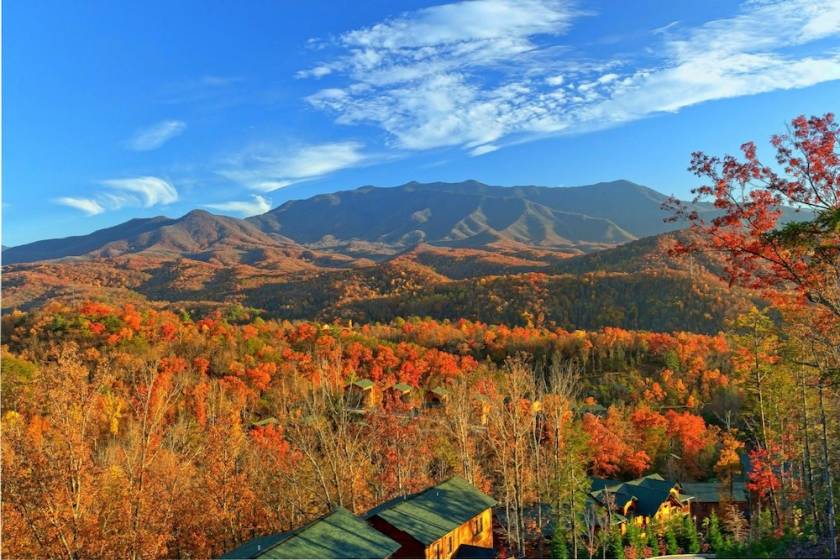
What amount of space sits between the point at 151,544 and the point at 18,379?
109 feet

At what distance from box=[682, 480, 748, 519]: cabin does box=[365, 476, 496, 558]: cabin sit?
21838 mm

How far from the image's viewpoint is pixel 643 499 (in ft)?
114

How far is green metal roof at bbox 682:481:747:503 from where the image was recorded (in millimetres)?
38781

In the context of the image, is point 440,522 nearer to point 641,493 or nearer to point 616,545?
point 616,545

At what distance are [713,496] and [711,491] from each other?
1139 millimetres

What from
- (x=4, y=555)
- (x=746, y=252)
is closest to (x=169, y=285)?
(x=4, y=555)

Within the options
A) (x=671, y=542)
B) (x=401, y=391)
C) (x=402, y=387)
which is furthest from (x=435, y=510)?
(x=402, y=387)

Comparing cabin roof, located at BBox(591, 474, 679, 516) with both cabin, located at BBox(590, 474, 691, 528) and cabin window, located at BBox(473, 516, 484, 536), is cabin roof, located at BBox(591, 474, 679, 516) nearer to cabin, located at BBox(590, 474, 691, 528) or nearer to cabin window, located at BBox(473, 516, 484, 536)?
cabin, located at BBox(590, 474, 691, 528)

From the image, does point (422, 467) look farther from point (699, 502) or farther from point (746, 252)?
point (746, 252)

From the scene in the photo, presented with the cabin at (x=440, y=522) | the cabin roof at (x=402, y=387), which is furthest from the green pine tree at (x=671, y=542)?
the cabin roof at (x=402, y=387)

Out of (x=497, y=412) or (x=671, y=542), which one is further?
(x=671, y=542)

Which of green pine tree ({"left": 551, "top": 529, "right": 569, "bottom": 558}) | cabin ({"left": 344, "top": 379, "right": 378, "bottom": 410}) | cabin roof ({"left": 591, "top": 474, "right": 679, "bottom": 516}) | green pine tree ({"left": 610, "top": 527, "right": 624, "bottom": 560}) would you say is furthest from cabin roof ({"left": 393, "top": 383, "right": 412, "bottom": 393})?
green pine tree ({"left": 551, "top": 529, "right": 569, "bottom": 558})

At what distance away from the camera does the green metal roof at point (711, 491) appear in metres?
38.8

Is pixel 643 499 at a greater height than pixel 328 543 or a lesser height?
lesser
